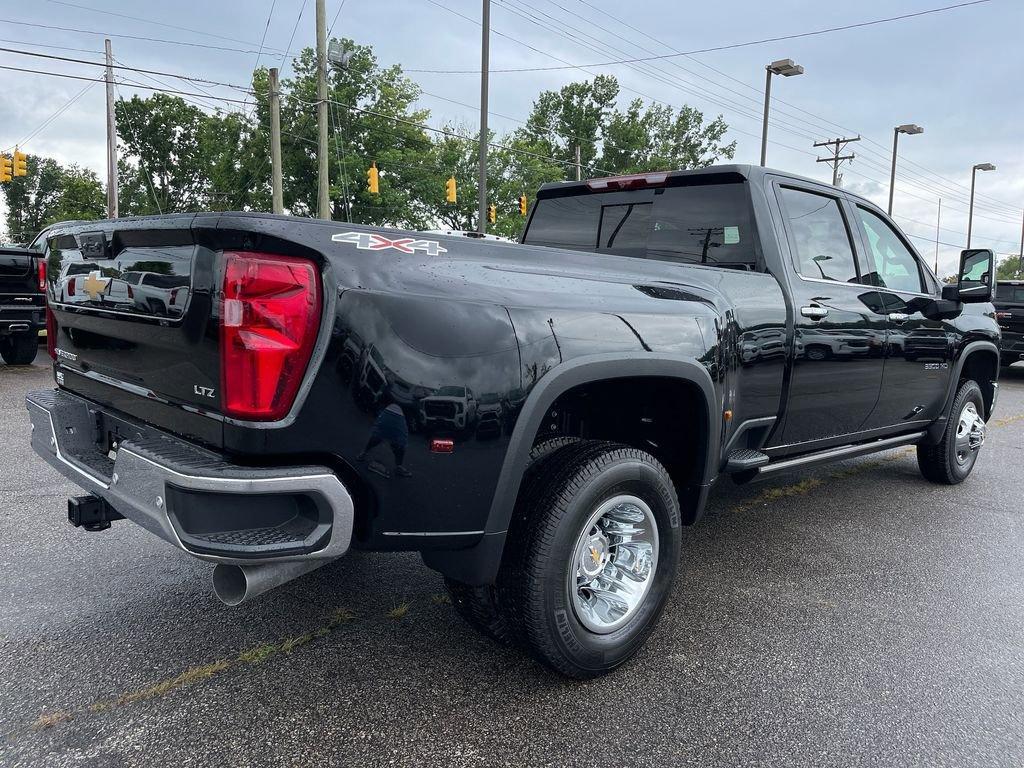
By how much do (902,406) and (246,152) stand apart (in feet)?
164

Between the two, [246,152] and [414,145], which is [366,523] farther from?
[246,152]

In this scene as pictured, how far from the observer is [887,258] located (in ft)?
14.5

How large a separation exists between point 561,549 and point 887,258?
10.7ft

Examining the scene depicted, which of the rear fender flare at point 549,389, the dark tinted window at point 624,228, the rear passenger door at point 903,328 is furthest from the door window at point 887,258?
the rear fender flare at point 549,389

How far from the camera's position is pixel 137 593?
3.12m

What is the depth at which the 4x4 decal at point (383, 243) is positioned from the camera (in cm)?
196

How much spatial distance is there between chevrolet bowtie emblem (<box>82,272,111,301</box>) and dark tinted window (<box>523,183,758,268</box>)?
8.40ft

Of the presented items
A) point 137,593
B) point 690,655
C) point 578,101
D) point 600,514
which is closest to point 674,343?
point 600,514

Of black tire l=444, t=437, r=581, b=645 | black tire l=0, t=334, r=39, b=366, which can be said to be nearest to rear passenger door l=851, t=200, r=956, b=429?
black tire l=444, t=437, r=581, b=645

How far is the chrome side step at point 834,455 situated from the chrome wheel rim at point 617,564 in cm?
104

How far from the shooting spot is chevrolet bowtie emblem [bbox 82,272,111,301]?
2.41m

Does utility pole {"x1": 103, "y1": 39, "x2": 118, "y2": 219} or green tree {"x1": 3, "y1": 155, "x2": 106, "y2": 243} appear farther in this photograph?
green tree {"x1": 3, "y1": 155, "x2": 106, "y2": 243}

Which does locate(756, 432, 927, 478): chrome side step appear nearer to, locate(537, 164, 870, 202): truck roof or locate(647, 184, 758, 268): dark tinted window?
locate(647, 184, 758, 268): dark tinted window

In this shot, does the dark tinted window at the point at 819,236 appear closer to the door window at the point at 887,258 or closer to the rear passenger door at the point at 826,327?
the rear passenger door at the point at 826,327
